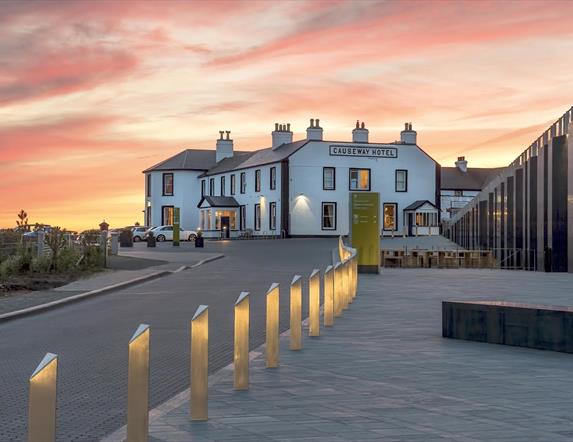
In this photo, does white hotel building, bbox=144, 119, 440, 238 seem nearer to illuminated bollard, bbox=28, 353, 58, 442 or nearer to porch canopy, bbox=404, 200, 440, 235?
porch canopy, bbox=404, 200, 440, 235

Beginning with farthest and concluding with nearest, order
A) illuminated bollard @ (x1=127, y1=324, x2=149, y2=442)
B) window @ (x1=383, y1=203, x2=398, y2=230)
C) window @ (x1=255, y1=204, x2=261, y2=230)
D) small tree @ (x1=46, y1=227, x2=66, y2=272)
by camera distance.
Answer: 1. window @ (x1=255, y1=204, x2=261, y2=230)
2. window @ (x1=383, y1=203, x2=398, y2=230)
3. small tree @ (x1=46, y1=227, x2=66, y2=272)
4. illuminated bollard @ (x1=127, y1=324, x2=149, y2=442)

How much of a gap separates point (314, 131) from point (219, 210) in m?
12.4

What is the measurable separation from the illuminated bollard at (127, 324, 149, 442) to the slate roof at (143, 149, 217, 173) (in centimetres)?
8169

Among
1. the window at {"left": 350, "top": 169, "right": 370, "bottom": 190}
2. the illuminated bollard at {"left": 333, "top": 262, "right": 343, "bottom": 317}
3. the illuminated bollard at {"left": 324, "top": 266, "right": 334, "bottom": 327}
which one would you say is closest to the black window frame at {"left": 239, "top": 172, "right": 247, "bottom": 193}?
the window at {"left": 350, "top": 169, "right": 370, "bottom": 190}

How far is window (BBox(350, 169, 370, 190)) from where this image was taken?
70688 millimetres

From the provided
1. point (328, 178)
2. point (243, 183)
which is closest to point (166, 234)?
point (243, 183)

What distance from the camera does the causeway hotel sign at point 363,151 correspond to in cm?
7006

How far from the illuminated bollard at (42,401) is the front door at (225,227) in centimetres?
7191

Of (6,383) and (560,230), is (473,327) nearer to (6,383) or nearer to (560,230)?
(6,383)

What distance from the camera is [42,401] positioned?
3.96 meters

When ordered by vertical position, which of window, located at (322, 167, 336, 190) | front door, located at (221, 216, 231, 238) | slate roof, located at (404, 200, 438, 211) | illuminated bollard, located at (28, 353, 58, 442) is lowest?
illuminated bollard, located at (28, 353, 58, 442)

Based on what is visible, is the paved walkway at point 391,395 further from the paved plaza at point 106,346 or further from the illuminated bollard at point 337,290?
the illuminated bollard at point 337,290

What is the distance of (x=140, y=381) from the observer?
5285mm

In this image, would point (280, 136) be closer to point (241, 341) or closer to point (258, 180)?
point (258, 180)
